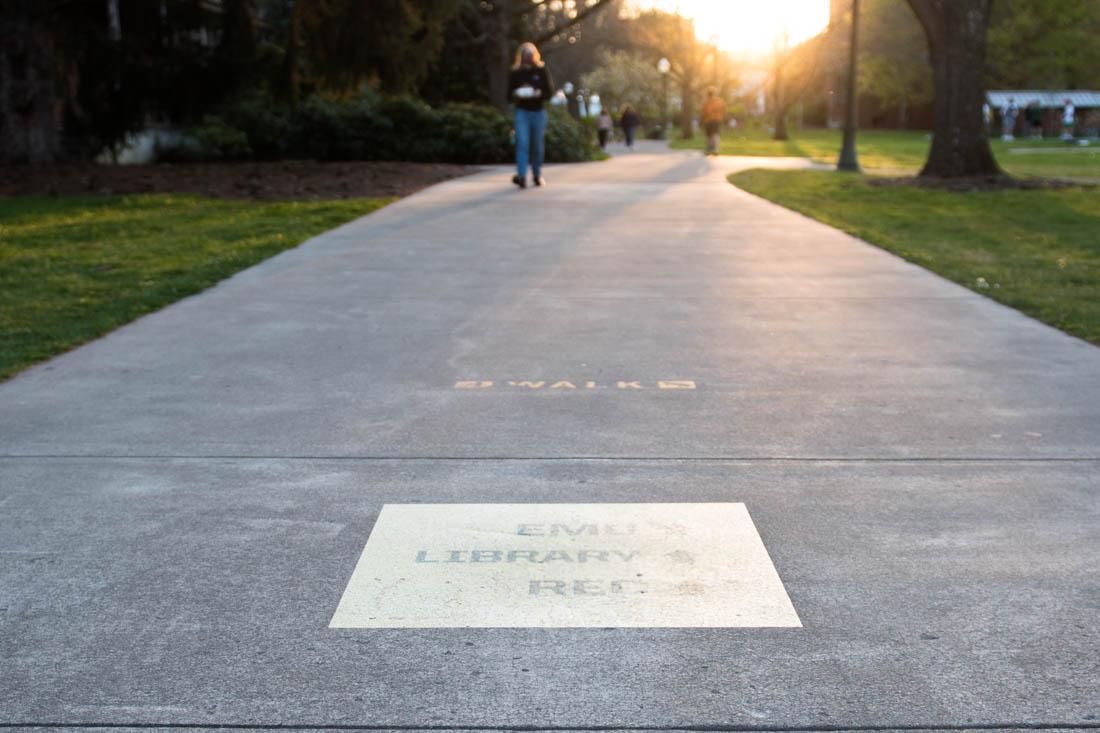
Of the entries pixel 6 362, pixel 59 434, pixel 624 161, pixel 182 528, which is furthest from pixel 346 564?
pixel 624 161

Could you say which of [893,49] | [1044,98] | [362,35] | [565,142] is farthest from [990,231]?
[893,49]

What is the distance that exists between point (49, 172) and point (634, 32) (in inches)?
2381

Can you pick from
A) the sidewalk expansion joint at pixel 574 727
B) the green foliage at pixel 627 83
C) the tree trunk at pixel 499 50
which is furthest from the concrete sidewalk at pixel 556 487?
the green foliage at pixel 627 83

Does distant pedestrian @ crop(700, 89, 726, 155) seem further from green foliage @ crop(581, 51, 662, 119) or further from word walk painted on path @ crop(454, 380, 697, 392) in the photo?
green foliage @ crop(581, 51, 662, 119)

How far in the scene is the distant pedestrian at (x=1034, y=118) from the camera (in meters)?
62.2

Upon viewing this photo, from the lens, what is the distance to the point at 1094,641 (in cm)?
334

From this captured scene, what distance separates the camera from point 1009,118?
64.4m

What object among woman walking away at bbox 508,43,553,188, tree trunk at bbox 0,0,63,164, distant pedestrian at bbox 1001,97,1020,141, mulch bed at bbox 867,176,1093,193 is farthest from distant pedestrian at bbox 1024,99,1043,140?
tree trunk at bbox 0,0,63,164

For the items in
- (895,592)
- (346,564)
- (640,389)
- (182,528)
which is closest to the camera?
(895,592)

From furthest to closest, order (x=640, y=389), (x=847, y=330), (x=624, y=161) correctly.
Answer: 1. (x=624, y=161)
2. (x=847, y=330)
3. (x=640, y=389)

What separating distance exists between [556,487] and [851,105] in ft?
69.2

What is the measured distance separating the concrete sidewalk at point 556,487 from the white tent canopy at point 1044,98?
189 ft

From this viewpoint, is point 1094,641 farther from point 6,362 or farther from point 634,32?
point 634,32

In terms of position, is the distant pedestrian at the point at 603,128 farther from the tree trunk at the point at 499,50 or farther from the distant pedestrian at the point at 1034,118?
the distant pedestrian at the point at 1034,118
